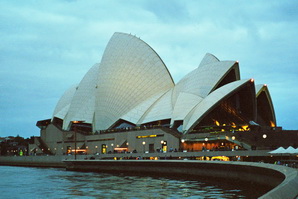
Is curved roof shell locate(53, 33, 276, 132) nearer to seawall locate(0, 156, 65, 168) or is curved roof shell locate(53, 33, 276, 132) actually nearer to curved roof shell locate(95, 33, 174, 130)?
curved roof shell locate(95, 33, 174, 130)

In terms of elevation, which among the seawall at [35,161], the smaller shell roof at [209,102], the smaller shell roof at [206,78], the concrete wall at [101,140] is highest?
the smaller shell roof at [206,78]

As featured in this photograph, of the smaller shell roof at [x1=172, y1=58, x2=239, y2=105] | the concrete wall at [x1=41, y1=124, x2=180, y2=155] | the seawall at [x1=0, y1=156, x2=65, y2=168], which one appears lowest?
the seawall at [x1=0, y1=156, x2=65, y2=168]

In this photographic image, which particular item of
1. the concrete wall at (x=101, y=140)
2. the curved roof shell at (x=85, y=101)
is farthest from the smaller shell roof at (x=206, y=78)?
the curved roof shell at (x=85, y=101)

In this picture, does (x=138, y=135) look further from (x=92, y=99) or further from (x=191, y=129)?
(x=92, y=99)

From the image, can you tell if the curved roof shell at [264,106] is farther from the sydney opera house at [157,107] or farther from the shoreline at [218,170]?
the shoreline at [218,170]

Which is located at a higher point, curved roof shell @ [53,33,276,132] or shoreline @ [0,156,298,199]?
curved roof shell @ [53,33,276,132]

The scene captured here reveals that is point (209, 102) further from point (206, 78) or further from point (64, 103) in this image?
point (64, 103)

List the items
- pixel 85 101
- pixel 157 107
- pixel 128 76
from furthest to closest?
pixel 85 101 → pixel 128 76 → pixel 157 107

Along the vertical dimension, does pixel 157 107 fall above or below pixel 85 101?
below

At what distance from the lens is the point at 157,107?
6119 centimetres

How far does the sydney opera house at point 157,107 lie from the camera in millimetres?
53344

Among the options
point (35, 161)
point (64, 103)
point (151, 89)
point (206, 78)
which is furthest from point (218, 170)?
point (64, 103)

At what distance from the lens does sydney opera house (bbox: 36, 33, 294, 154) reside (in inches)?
2100

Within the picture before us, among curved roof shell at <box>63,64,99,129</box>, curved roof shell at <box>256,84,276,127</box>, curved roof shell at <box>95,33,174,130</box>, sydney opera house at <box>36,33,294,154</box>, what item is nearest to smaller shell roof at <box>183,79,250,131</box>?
sydney opera house at <box>36,33,294,154</box>
